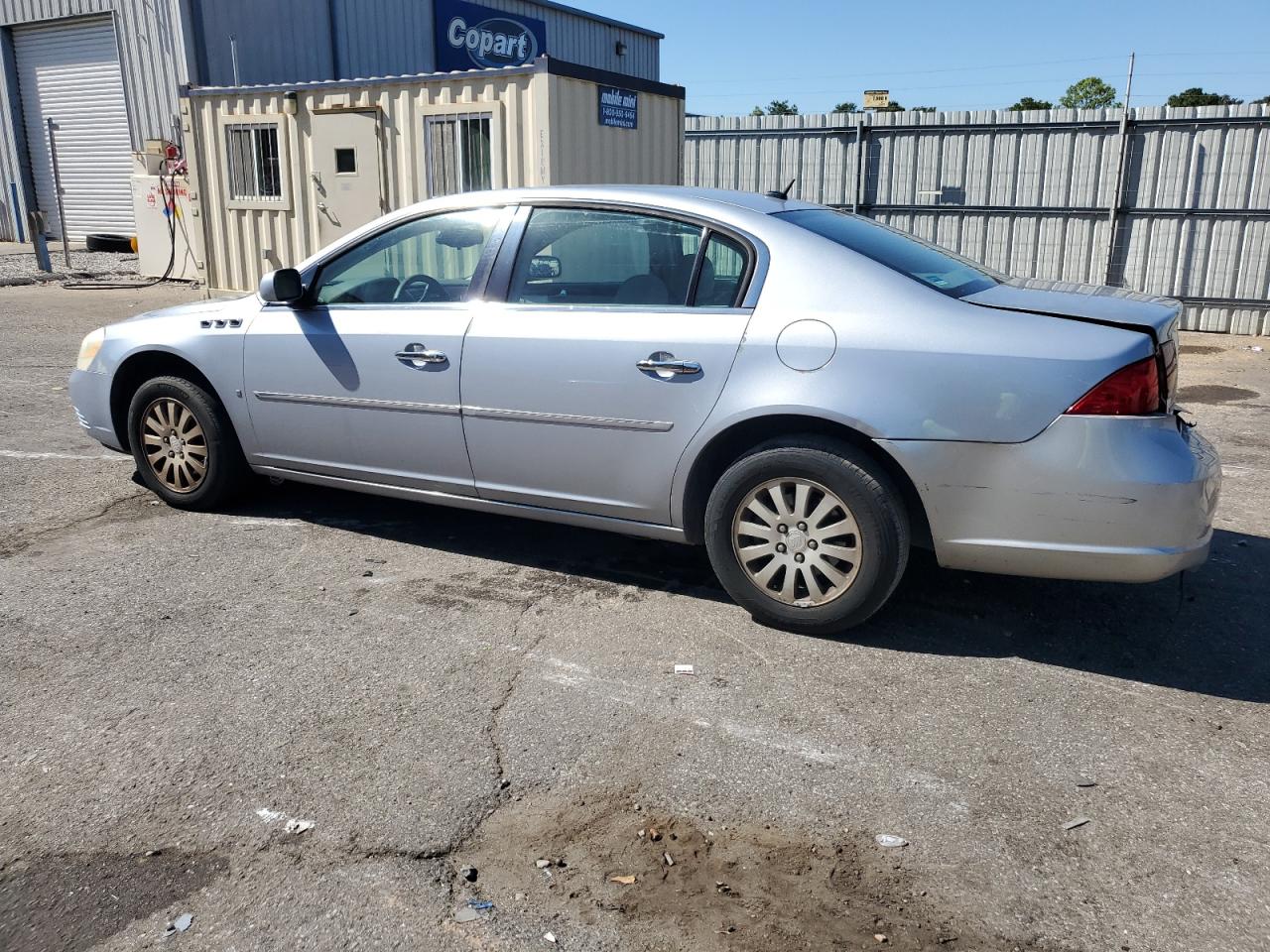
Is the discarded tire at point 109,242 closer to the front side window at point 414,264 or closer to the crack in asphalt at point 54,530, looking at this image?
the crack in asphalt at point 54,530

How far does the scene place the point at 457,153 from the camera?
11234 mm

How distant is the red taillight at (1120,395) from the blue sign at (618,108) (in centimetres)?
835

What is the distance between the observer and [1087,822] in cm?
295

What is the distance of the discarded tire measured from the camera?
21359 millimetres

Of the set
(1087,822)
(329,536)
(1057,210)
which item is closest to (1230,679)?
(1087,822)

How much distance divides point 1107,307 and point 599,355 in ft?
6.21

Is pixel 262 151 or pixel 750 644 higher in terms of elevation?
pixel 262 151

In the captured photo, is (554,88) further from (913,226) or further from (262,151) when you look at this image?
(913,226)

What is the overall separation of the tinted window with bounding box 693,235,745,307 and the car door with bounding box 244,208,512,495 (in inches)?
40.2

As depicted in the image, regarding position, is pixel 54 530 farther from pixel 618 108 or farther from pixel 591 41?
pixel 591 41

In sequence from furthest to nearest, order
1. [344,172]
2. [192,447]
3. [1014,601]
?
[344,172] → [192,447] → [1014,601]

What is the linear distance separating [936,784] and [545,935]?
1.27 meters

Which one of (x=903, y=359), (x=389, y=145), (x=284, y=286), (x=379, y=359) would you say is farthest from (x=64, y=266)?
(x=903, y=359)

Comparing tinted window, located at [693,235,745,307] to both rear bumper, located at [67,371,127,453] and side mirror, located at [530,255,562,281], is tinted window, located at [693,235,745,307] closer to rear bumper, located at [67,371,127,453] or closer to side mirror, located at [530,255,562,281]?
side mirror, located at [530,255,562,281]
